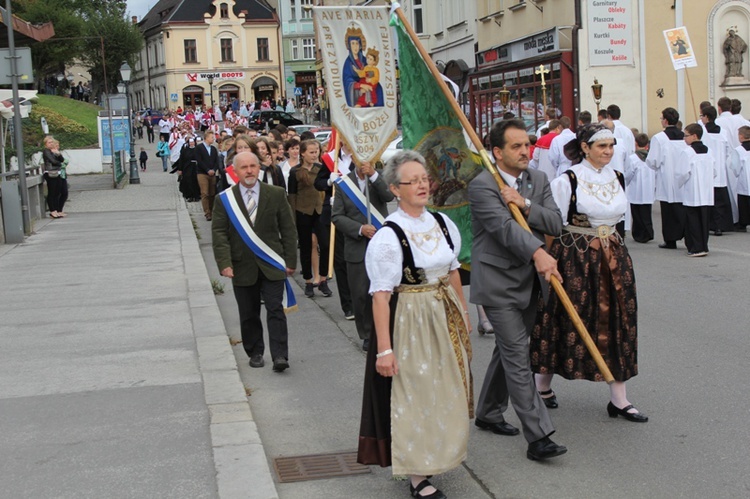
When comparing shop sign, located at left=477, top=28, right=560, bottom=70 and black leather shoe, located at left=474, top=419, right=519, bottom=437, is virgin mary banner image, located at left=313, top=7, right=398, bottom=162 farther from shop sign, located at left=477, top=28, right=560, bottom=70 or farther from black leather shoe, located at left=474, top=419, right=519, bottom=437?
shop sign, located at left=477, top=28, right=560, bottom=70

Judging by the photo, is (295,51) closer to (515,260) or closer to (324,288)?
(324,288)

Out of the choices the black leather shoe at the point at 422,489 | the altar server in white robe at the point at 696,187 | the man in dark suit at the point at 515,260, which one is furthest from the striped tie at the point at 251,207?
the altar server in white robe at the point at 696,187

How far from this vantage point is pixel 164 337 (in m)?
8.99

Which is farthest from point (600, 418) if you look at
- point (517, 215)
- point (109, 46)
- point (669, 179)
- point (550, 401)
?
point (109, 46)

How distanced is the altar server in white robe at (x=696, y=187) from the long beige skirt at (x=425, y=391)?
8.95 meters

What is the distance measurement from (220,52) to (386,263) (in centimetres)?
9082

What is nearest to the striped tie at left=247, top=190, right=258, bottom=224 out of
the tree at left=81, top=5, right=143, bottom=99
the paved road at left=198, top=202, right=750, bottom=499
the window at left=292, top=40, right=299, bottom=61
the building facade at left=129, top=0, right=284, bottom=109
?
the paved road at left=198, top=202, right=750, bottom=499

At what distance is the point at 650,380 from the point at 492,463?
206cm

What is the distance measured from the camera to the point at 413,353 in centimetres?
491

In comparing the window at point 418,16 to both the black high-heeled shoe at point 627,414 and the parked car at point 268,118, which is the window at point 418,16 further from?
the black high-heeled shoe at point 627,414

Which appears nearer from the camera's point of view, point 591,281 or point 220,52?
point 591,281

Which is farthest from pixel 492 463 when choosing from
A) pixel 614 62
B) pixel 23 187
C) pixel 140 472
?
pixel 614 62

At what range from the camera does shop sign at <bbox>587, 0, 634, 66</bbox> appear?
27609mm

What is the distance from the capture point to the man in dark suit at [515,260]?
5.48 m
